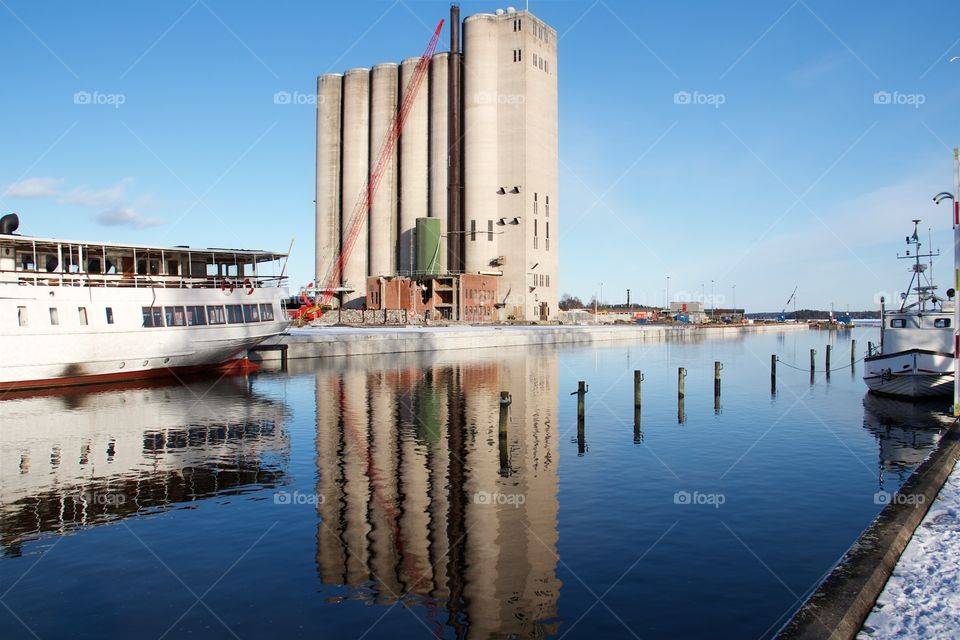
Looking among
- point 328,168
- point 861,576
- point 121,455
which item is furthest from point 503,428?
point 328,168

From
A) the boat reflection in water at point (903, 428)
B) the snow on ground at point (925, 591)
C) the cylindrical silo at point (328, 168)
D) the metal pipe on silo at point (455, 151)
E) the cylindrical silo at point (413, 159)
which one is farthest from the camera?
the cylindrical silo at point (328, 168)

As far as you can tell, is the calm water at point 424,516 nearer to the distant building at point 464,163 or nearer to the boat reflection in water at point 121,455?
the boat reflection in water at point 121,455

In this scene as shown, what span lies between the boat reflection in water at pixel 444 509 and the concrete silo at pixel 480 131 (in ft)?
281

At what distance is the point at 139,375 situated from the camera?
45188 millimetres

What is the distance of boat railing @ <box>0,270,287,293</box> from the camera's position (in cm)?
4097

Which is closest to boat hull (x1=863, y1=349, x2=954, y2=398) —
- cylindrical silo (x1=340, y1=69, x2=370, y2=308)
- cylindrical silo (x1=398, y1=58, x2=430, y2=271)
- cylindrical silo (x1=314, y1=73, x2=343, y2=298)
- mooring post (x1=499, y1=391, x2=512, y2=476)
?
mooring post (x1=499, y1=391, x2=512, y2=476)

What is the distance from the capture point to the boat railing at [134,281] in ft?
134

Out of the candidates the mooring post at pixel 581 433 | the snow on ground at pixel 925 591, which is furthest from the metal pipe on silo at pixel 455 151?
the snow on ground at pixel 925 591

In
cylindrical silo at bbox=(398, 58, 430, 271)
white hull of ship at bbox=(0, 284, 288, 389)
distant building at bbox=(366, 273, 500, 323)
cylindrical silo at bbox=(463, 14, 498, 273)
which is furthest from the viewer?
cylindrical silo at bbox=(398, 58, 430, 271)

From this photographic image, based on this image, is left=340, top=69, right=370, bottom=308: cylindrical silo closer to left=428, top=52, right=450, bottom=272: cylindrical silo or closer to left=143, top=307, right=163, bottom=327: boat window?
left=428, top=52, right=450, bottom=272: cylindrical silo

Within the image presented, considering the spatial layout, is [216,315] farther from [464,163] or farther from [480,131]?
[464,163]

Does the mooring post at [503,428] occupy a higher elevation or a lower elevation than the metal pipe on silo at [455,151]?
lower

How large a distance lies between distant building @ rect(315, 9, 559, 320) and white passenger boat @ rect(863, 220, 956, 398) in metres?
80.8

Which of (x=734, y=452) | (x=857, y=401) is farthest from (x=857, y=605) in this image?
(x=857, y=401)
